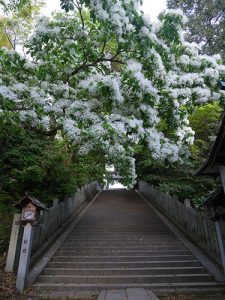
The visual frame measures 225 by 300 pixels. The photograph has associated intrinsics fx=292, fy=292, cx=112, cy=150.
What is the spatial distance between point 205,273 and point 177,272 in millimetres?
672

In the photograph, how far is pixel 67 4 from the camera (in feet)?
18.6

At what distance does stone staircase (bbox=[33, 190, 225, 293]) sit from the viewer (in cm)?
659

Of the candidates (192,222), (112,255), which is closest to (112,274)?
(112,255)

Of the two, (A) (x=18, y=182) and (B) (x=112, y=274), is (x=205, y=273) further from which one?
(A) (x=18, y=182)

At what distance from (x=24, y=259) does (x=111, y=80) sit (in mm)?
4396

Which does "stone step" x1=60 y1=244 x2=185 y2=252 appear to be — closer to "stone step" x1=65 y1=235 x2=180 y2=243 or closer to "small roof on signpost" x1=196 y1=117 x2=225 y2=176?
"stone step" x1=65 y1=235 x2=180 y2=243

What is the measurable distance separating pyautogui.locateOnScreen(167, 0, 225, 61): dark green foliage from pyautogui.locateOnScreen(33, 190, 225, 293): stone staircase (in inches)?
683

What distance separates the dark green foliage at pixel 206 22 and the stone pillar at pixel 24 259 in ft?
67.1

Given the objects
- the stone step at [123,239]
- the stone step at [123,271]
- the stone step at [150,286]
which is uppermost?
the stone step at [123,239]

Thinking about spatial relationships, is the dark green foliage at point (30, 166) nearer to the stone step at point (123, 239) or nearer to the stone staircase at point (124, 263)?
the stone step at point (123, 239)

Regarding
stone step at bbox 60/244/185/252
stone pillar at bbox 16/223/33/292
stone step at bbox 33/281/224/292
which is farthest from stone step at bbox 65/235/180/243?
stone pillar at bbox 16/223/33/292

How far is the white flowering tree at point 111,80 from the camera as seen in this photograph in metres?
6.20

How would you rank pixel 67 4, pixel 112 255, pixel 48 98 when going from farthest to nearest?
pixel 112 255 → pixel 48 98 → pixel 67 4

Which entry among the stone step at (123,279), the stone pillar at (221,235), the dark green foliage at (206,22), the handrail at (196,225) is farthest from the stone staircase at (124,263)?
the dark green foliage at (206,22)
